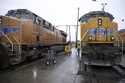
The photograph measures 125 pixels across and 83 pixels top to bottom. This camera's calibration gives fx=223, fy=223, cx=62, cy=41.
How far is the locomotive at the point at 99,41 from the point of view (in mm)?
11188

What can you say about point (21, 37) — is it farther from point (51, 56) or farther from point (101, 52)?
point (101, 52)

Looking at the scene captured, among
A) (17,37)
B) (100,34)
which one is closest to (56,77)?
Result: (100,34)

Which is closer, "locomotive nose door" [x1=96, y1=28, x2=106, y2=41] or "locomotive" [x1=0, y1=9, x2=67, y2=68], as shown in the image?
"locomotive" [x1=0, y1=9, x2=67, y2=68]

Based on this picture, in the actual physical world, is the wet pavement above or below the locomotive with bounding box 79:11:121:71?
below

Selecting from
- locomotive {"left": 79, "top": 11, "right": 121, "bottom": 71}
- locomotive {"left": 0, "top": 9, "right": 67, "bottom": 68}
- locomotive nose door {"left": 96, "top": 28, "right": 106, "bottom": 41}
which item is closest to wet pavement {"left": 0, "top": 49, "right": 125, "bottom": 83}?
locomotive {"left": 79, "top": 11, "right": 121, "bottom": 71}

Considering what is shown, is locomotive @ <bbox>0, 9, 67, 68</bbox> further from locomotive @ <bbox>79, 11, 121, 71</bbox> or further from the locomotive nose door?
the locomotive nose door

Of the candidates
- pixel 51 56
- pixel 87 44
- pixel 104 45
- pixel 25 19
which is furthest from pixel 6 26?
pixel 104 45

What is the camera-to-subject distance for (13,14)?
15.5m

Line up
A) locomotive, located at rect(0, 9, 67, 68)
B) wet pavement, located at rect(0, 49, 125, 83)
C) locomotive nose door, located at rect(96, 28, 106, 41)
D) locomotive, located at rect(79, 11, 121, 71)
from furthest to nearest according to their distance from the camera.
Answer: locomotive nose door, located at rect(96, 28, 106, 41) < locomotive, located at rect(0, 9, 67, 68) < locomotive, located at rect(79, 11, 121, 71) < wet pavement, located at rect(0, 49, 125, 83)

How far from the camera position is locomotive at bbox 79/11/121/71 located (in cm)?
1119

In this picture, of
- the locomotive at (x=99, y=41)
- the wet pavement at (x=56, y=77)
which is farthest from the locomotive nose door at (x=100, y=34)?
the wet pavement at (x=56, y=77)

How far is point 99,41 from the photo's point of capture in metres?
12.2

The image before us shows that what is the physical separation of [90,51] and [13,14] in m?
6.85

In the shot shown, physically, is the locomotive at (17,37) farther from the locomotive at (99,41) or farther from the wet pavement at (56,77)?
the locomotive at (99,41)
